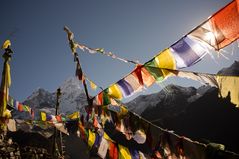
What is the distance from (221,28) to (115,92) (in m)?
3.40

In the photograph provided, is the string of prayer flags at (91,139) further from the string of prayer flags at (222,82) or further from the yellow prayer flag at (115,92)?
the string of prayer flags at (222,82)

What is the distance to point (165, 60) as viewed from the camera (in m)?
5.34

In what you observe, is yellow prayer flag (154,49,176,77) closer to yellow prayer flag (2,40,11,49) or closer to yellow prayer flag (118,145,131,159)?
yellow prayer flag (118,145,131,159)

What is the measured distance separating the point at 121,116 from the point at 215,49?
10.1 ft

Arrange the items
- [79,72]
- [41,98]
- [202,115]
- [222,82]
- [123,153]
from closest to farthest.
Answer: [222,82], [123,153], [79,72], [202,115], [41,98]

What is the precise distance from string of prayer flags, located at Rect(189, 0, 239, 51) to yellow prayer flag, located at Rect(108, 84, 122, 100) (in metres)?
2.85

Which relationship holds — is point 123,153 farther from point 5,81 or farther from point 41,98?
point 41,98

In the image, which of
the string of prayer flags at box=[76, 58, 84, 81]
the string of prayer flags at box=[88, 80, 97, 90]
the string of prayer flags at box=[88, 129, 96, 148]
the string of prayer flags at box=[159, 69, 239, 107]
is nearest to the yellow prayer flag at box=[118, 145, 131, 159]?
the string of prayer flags at box=[88, 129, 96, 148]

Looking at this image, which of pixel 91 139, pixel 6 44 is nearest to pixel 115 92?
pixel 91 139

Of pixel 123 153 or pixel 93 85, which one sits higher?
pixel 93 85

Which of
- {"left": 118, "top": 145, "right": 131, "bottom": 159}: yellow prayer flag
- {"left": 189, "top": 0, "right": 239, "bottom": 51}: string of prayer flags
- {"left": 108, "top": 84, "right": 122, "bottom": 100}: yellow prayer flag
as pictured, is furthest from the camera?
{"left": 108, "top": 84, "right": 122, "bottom": 100}: yellow prayer flag

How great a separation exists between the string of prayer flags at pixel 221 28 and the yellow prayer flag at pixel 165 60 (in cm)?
81

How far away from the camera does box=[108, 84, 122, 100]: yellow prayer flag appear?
6.78 meters

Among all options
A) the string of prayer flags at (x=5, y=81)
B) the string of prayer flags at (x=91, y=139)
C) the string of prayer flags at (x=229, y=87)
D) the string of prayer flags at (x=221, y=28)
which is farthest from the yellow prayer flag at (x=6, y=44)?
the string of prayer flags at (x=229, y=87)
